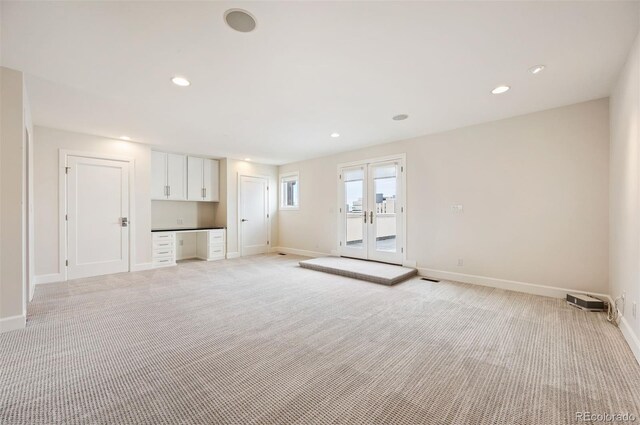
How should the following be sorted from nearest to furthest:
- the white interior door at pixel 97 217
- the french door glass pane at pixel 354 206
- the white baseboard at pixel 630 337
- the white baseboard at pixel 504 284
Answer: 1. the white baseboard at pixel 630 337
2. the white baseboard at pixel 504 284
3. the white interior door at pixel 97 217
4. the french door glass pane at pixel 354 206

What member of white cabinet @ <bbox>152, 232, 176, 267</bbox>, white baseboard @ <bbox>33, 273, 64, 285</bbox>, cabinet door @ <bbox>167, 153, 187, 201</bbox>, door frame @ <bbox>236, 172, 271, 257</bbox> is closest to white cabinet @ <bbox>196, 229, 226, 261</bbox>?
door frame @ <bbox>236, 172, 271, 257</bbox>

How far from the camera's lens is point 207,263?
6.32 m

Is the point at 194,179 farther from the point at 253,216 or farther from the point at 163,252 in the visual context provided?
the point at 163,252

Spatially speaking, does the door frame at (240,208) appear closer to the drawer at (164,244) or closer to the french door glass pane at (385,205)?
the drawer at (164,244)

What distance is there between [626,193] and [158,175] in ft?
25.2

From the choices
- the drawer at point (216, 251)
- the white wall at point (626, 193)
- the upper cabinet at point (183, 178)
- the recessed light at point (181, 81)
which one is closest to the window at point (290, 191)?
the upper cabinet at point (183, 178)

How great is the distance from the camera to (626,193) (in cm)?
262

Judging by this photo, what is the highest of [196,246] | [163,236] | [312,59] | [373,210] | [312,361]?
[312,59]

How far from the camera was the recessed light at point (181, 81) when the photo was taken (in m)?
2.90

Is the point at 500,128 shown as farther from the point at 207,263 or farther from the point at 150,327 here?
the point at 207,263

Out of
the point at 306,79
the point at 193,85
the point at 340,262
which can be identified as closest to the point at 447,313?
the point at 340,262

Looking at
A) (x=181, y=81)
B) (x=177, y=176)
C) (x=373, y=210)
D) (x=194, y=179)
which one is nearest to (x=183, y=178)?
(x=177, y=176)

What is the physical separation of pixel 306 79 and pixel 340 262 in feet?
12.6

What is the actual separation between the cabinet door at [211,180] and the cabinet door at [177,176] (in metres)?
0.53
